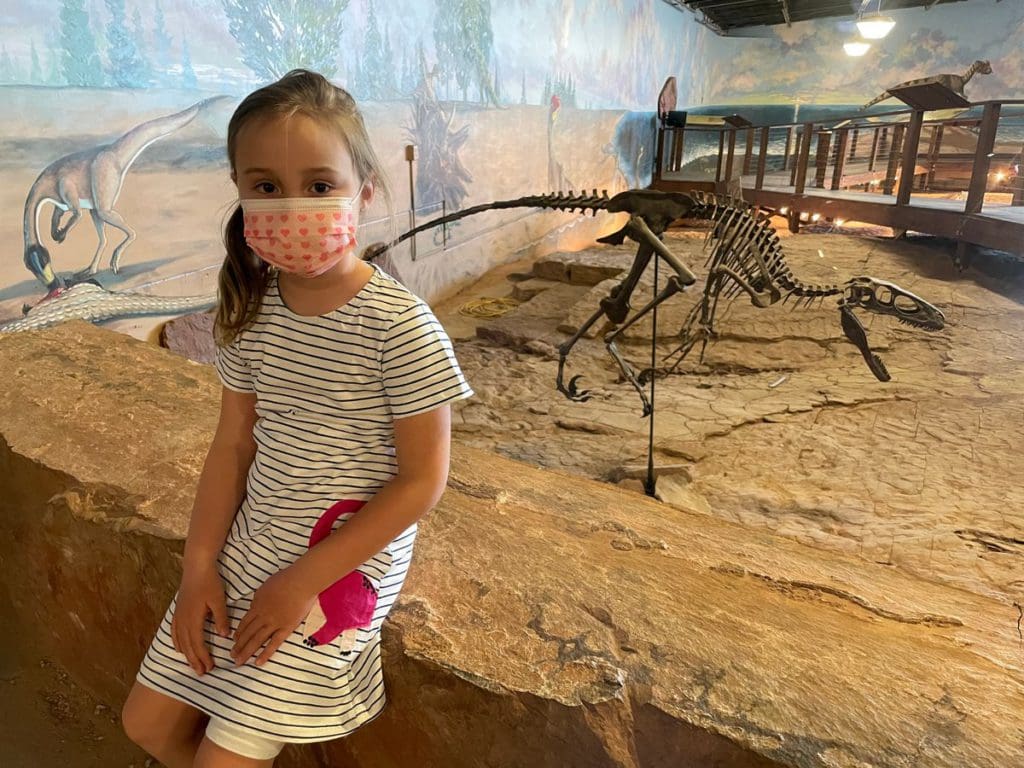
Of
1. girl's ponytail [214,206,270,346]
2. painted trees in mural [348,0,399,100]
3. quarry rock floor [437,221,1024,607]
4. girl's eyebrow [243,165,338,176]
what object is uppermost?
painted trees in mural [348,0,399,100]

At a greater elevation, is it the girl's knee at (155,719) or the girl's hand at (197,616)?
the girl's hand at (197,616)

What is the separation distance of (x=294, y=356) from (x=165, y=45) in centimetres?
334

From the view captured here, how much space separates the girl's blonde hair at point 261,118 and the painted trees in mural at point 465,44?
5.98 metres

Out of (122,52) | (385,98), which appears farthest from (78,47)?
(385,98)

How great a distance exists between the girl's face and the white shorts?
2.62 ft

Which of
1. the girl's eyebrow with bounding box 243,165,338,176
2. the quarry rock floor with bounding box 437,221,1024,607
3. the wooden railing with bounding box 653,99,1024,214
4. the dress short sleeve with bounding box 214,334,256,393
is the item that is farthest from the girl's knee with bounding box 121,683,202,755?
the wooden railing with bounding box 653,99,1024,214

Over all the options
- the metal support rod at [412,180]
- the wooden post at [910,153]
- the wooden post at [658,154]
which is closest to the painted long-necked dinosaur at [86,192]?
the metal support rod at [412,180]

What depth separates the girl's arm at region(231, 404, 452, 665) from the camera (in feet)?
3.35

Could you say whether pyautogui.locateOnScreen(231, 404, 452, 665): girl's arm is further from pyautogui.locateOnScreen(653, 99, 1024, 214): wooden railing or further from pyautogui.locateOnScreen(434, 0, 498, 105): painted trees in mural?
pyautogui.locateOnScreen(653, 99, 1024, 214): wooden railing

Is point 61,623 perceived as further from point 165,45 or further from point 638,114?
point 638,114

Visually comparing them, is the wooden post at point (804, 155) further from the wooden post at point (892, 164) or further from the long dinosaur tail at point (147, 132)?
the long dinosaur tail at point (147, 132)

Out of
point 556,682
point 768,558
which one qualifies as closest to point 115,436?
point 556,682

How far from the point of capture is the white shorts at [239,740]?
3.36 ft

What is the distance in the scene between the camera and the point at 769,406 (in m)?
4.34
